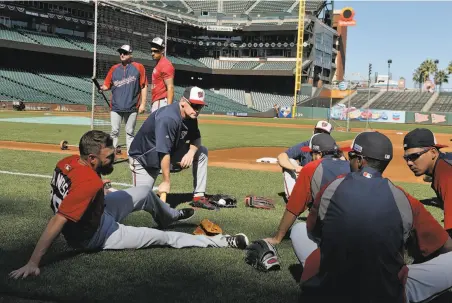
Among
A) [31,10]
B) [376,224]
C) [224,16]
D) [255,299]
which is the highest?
[224,16]

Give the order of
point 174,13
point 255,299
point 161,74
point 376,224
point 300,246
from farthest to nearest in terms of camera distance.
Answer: point 174,13
point 161,74
point 300,246
point 255,299
point 376,224

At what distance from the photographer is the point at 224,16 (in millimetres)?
65312

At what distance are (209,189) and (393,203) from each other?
16.9ft

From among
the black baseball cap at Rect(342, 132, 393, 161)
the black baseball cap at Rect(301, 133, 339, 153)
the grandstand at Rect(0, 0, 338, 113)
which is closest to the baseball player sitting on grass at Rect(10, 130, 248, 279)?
the black baseball cap at Rect(301, 133, 339, 153)

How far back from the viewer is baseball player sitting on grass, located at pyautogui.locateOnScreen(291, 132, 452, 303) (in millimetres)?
2629

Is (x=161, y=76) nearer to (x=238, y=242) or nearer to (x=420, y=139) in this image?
(x=238, y=242)

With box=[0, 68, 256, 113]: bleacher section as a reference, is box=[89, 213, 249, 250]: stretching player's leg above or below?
below

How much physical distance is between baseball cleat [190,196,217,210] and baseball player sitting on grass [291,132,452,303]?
10.3 feet

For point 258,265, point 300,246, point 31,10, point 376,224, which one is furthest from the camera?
point 31,10

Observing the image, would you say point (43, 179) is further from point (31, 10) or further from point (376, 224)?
point (31, 10)

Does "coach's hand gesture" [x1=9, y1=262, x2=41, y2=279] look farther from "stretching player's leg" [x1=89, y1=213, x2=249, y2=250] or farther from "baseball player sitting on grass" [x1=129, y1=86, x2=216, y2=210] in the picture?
"baseball player sitting on grass" [x1=129, y1=86, x2=216, y2=210]

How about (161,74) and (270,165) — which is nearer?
(161,74)

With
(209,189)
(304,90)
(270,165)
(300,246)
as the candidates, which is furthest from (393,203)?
(304,90)

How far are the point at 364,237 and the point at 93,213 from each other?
218cm
